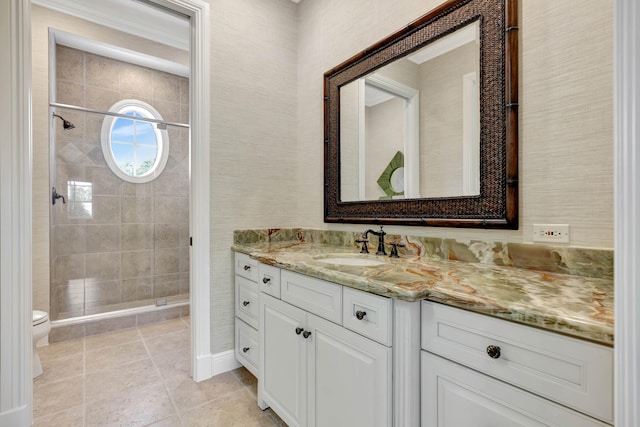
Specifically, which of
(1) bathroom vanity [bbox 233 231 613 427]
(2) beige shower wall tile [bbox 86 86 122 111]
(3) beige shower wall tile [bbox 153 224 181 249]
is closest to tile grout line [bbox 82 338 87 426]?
(1) bathroom vanity [bbox 233 231 613 427]

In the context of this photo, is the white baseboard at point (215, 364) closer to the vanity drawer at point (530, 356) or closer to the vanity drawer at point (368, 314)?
the vanity drawer at point (368, 314)

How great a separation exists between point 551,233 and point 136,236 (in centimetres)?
358

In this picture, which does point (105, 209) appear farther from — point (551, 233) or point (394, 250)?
point (551, 233)

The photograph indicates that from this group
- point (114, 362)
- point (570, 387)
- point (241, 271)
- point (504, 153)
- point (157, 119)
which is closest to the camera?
point (570, 387)

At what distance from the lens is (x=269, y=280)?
153 cm

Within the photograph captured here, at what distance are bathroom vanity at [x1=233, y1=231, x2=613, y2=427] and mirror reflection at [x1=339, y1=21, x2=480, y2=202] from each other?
45cm

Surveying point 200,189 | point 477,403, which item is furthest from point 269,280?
point 477,403

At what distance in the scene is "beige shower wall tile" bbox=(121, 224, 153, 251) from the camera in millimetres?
3223

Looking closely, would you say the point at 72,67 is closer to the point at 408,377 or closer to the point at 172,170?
the point at 172,170

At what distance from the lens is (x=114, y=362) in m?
2.17

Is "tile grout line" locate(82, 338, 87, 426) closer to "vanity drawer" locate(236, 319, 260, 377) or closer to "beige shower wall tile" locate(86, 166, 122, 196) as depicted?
"vanity drawer" locate(236, 319, 260, 377)

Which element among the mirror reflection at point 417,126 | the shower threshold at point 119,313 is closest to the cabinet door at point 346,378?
the mirror reflection at point 417,126

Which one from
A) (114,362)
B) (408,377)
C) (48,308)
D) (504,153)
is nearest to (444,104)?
(504,153)
